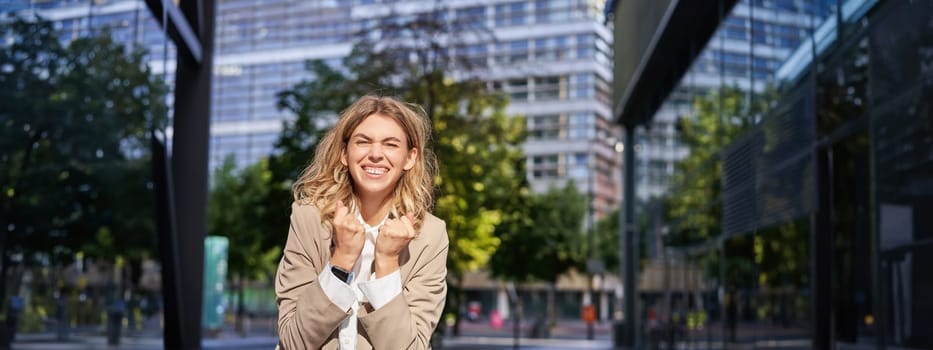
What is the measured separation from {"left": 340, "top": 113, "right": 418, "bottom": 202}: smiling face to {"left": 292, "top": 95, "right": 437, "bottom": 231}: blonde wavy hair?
0.02 m

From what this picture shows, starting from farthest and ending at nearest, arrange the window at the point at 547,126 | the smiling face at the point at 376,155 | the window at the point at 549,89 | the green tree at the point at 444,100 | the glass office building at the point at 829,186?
1. the window at the point at 547,126
2. the window at the point at 549,89
3. the green tree at the point at 444,100
4. the glass office building at the point at 829,186
5. the smiling face at the point at 376,155

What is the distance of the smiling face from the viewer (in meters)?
2.15

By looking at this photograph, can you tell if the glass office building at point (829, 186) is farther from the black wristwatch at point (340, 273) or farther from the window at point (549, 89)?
the window at point (549, 89)

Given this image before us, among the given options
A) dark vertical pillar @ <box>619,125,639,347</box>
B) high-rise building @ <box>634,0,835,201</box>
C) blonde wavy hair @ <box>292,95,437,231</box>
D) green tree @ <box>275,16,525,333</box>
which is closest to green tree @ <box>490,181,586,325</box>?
dark vertical pillar @ <box>619,125,639,347</box>

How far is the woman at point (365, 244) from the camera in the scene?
2.00 meters

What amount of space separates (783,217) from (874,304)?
9.37ft

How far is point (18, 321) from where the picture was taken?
708cm

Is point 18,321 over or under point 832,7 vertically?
under

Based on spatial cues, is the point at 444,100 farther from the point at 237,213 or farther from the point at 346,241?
the point at 237,213

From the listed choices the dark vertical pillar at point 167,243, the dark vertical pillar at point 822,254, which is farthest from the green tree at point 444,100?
the dark vertical pillar at point 822,254

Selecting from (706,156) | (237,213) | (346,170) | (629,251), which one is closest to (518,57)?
(237,213)

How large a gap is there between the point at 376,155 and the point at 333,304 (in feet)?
1.09

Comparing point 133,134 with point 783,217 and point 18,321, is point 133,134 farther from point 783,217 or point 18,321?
point 783,217

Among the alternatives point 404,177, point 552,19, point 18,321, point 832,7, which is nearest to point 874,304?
point 832,7
